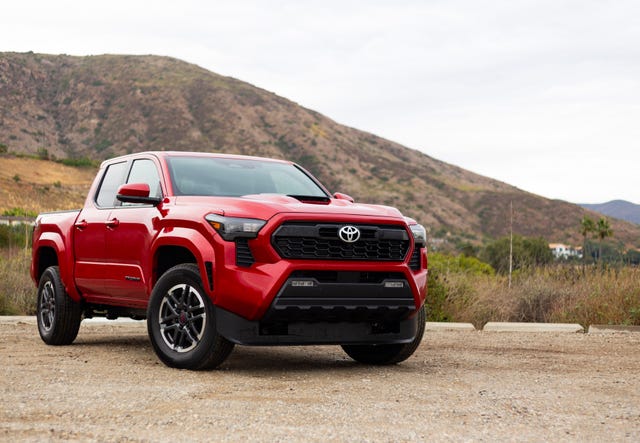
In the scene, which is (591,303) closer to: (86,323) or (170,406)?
(86,323)

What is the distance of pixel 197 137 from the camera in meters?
109

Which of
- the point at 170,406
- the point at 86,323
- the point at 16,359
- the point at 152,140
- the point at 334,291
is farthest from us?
the point at 152,140

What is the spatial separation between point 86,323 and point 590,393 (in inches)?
319

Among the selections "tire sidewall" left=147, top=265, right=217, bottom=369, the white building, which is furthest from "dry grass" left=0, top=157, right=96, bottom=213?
"tire sidewall" left=147, top=265, right=217, bottom=369

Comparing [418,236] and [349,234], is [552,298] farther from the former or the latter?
[349,234]

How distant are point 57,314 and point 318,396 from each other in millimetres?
4541

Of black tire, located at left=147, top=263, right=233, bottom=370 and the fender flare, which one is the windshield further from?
the fender flare

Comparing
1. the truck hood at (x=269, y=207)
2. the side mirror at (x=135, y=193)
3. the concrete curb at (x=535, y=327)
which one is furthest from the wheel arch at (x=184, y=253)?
the concrete curb at (x=535, y=327)

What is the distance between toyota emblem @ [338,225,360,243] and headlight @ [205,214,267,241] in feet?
2.20

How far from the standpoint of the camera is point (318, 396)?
6.59m

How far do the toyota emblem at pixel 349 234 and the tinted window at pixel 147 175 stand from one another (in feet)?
6.47

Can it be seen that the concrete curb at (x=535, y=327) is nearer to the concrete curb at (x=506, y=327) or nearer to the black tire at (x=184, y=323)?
the concrete curb at (x=506, y=327)

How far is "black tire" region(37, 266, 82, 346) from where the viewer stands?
33.1 feet

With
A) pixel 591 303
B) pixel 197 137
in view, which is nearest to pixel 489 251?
pixel 591 303
